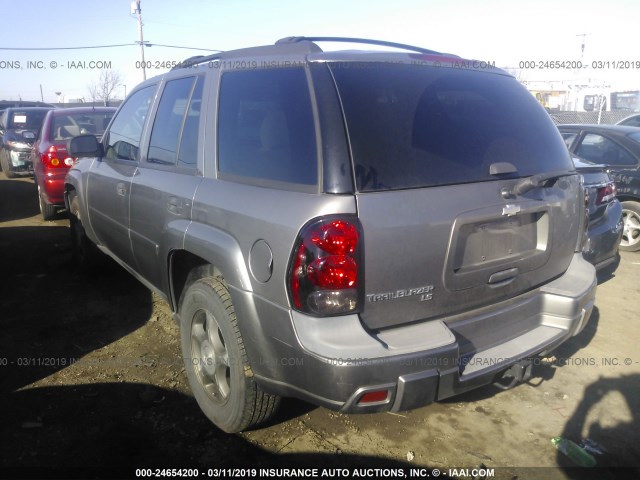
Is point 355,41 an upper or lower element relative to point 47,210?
upper

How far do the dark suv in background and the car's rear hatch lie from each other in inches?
397

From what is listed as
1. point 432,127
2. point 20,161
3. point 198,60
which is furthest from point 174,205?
point 20,161

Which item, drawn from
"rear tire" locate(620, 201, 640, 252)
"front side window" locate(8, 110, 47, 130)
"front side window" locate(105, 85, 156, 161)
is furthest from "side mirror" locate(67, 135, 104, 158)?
"front side window" locate(8, 110, 47, 130)

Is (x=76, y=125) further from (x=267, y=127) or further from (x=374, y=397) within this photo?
(x=374, y=397)

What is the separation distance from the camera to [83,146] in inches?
170

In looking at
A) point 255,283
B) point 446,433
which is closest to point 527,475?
point 446,433

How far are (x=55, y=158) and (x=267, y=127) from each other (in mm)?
5889

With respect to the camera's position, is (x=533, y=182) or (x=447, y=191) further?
(x=533, y=182)

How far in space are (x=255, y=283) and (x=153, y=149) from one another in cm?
176

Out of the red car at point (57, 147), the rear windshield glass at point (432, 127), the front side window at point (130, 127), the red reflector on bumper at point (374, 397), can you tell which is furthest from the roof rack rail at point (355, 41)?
the red car at point (57, 147)

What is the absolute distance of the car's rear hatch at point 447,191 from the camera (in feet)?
6.90

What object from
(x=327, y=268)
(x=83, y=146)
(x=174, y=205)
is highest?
(x=83, y=146)

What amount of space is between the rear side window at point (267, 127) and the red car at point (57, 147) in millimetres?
5345

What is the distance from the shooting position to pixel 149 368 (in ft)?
11.6
